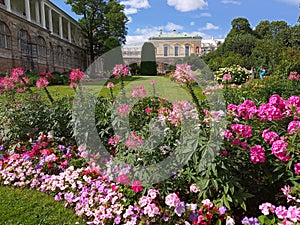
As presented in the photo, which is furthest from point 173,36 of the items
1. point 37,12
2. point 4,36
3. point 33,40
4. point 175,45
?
point 4,36

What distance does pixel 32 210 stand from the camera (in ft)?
9.65

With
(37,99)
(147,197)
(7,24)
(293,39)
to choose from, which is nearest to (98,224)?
(147,197)

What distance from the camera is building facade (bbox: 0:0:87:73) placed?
1995cm

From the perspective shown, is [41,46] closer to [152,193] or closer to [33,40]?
[33,40]

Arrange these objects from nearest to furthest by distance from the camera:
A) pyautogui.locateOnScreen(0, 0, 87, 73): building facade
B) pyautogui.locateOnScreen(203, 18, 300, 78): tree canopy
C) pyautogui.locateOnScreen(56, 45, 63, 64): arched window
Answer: pyautogui.locateOnScreen(203, 18, 300, 78): tree canopy < pyautogui.locateOnScreen(0, 0, 87, 73): building facade < pyautogui.locateOnScreen(56, 45, 63, 64): arched window

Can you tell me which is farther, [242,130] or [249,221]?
[242,130]

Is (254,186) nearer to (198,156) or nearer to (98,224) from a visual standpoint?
(198,156)

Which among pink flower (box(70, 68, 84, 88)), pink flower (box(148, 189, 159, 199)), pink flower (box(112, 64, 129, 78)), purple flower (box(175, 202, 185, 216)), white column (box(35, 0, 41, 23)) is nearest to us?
purple flower (box(175, 202, 185, 216))

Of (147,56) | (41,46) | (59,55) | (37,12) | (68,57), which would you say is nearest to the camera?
(147,56)

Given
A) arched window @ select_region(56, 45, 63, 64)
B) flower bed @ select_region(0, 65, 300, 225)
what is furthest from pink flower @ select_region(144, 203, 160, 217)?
arched window @ select_region(56, 45, 63, 64)

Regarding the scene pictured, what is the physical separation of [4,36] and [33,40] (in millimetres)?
4591

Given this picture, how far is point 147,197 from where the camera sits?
2385 mm

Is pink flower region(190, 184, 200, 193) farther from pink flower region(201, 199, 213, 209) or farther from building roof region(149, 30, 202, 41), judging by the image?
building roof region(149, 30, 202, 41)

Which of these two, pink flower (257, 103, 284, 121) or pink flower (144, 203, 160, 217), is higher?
pink flower (257, 103, 284, 121)
